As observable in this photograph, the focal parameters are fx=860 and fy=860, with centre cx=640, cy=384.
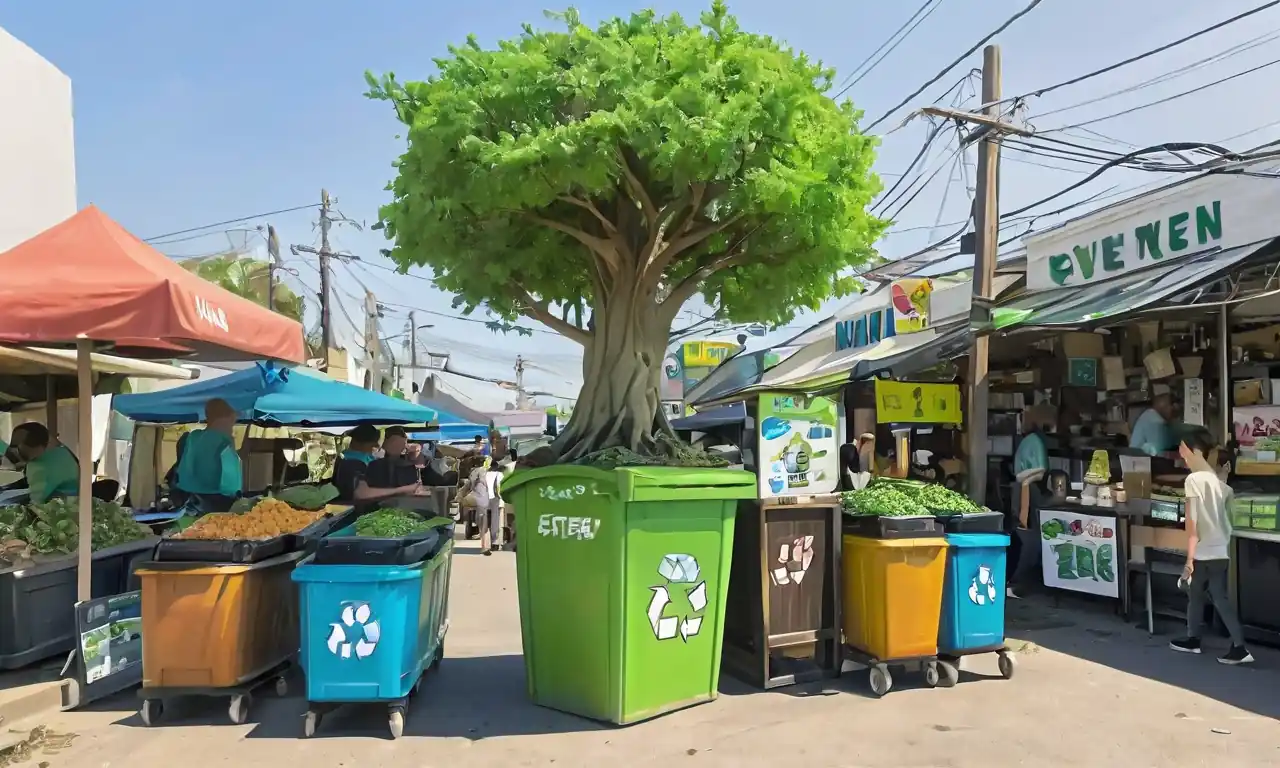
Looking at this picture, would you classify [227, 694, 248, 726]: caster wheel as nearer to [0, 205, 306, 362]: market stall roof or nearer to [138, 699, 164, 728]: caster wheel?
[138, 699, 164, 728]: caster wheel

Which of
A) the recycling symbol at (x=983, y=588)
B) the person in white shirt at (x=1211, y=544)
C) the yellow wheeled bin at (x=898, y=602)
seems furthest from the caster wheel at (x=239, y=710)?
the person in white shirt at (x=1211, y=544)

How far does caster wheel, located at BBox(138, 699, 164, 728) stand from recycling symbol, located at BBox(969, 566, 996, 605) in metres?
5.30

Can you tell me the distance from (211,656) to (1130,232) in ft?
31.9

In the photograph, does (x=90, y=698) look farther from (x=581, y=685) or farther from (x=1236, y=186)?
(x=1236, y=186)

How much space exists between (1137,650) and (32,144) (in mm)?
13690

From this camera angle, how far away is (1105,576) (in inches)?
320

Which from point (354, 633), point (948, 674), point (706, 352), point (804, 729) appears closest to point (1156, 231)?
point (948, 674)

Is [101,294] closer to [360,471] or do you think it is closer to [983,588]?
[360,471]

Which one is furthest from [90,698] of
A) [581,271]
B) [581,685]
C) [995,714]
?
[995,714]

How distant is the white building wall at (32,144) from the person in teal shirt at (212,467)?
5.10 m

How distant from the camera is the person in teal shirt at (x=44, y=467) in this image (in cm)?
685

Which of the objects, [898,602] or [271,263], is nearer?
[898,602]

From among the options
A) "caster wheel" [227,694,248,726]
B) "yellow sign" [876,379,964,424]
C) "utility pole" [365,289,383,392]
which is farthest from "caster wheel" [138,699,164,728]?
"utility pole" [365,289,383,392]

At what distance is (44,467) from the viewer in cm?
689
